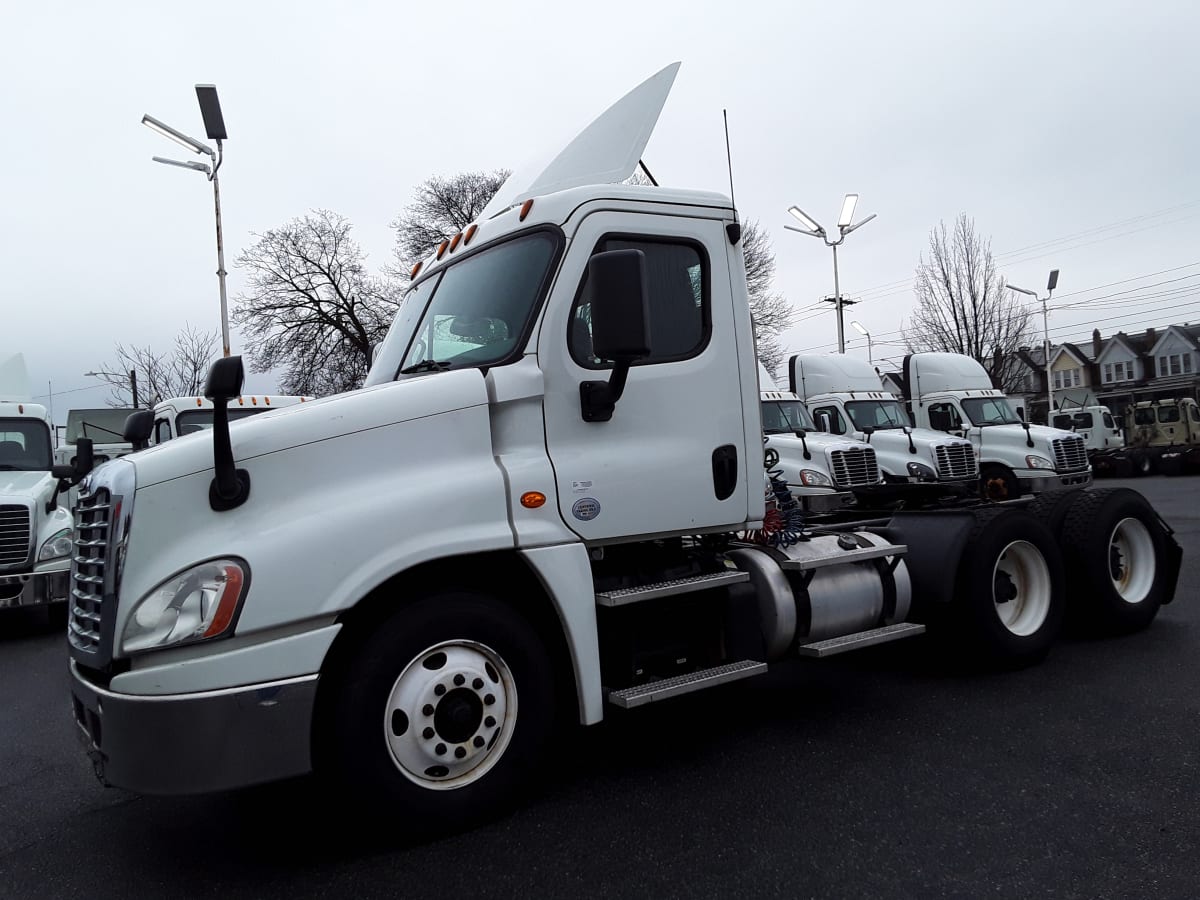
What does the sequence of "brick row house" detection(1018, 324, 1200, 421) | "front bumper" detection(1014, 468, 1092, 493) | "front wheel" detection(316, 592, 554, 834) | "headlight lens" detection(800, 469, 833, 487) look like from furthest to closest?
"brick row house" detection(1018, 324, 1200, 421)
"front bumper" detection(1014, 468, 1092, 493)
"headlight lens" detection(800, 469, 833, 487)
"front wheel" detection(316, 592, 554, 834)

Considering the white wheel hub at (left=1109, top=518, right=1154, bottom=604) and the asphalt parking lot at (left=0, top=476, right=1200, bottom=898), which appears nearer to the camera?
the asphalt parking lot at (left=0, top=476, right=1200, bottom=898)

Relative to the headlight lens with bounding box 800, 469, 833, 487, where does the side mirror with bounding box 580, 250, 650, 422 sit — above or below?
above

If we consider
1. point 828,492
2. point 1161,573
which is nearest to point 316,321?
point 828,492

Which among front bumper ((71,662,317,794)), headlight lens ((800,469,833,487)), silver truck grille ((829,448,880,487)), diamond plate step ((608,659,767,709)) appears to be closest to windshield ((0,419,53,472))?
front bumper ((71,662,317,794))

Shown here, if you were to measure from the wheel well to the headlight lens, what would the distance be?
1109 centimetres

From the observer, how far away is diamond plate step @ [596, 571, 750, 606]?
159 inches

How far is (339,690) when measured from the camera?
3523 millimetres

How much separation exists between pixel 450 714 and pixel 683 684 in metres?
1.08

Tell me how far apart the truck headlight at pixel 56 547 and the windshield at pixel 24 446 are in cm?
174

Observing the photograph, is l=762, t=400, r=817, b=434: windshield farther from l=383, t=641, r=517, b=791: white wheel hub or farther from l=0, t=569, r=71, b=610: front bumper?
l=383, t=641, r=517, b=791: white wheel hub

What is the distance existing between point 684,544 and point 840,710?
143 cm

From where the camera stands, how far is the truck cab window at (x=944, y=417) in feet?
61.8

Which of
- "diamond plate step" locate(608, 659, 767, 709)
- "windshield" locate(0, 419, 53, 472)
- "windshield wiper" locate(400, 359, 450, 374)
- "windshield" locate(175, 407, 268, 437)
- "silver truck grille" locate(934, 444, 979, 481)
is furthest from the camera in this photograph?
"silver truck grille" locate(934, 444, 979, 481)

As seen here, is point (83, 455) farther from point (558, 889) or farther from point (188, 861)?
point (558, 889)
